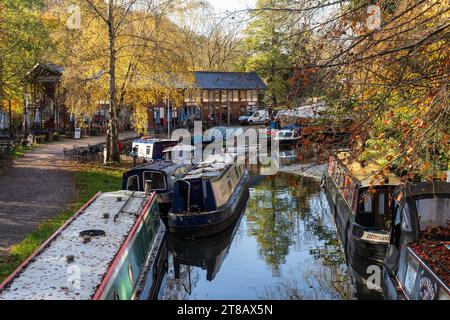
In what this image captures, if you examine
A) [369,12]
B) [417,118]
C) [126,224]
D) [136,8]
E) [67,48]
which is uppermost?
[136,8]

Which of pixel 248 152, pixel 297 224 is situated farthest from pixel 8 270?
pixel 248 152

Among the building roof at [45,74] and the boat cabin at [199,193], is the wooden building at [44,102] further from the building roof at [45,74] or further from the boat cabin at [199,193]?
the boat cabin at [199,193]

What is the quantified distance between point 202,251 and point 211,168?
14.3 ft

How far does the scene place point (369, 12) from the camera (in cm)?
873

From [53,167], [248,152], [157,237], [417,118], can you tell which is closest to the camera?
[417,118]

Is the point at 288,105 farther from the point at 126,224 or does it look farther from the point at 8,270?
the point at 8,270

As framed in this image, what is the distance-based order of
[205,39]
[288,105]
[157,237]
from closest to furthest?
[288,105] < [157,237] < [205,39]

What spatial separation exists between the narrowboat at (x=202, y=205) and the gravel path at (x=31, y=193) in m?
4.05

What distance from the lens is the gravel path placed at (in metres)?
15.8

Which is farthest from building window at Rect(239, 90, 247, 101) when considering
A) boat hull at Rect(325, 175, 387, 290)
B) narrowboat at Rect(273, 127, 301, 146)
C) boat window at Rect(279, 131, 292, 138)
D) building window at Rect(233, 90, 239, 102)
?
boat hull at Rect(325, 175, 387, 290)

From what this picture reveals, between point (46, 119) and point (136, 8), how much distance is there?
815 inches

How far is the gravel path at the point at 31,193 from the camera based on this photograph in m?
15.8

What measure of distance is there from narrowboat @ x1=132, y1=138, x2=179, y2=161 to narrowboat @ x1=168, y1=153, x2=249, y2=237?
10.3 m

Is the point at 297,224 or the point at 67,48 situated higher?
the point at 67,48
